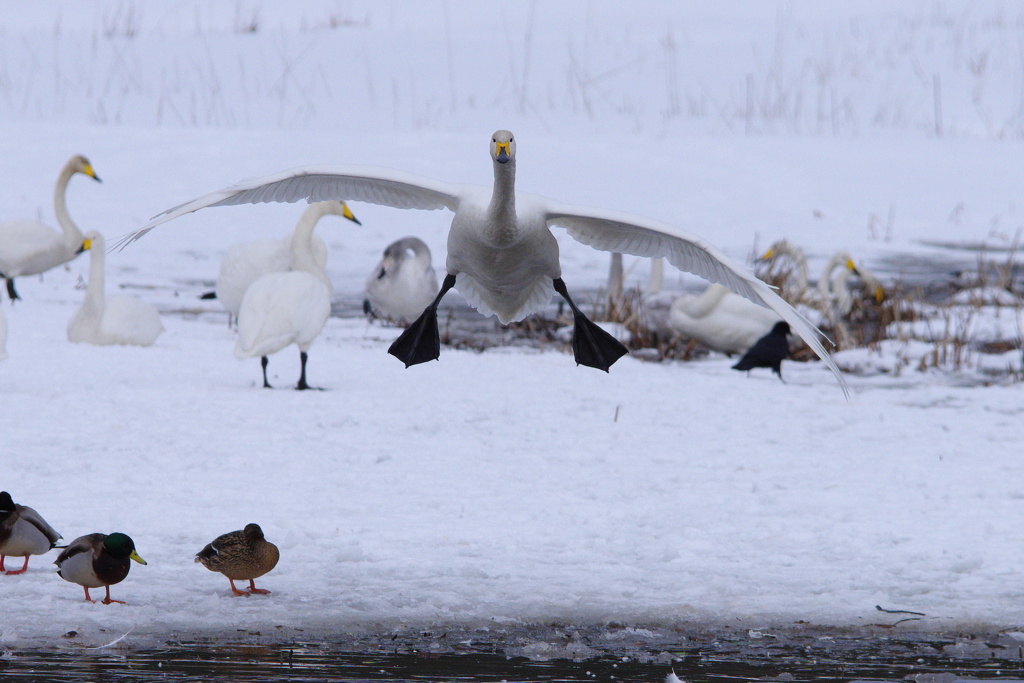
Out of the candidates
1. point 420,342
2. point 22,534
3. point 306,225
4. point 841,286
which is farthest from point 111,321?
point 841,286

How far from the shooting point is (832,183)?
58.7 ft

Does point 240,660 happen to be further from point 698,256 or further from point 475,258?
point 698,256

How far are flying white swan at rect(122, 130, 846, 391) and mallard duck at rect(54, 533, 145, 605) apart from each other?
1.18 meters

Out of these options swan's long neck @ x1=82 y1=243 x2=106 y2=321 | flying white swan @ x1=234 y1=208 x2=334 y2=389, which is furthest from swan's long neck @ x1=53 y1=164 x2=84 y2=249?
flying white swan @ x1=234 y1=208 x2=334 y2=389

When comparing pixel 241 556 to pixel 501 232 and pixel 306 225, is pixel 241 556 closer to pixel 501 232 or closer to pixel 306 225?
pixel 501 232

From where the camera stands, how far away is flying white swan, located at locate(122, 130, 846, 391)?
4.93 meters

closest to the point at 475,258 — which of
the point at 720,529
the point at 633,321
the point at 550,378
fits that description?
the point at 720,529

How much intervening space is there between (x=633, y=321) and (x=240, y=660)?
684 centimetres

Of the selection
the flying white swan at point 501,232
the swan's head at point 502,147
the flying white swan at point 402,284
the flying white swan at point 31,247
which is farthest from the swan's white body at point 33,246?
the swan's head at point 502,147

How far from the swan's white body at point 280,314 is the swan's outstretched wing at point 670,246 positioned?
8.45 ft

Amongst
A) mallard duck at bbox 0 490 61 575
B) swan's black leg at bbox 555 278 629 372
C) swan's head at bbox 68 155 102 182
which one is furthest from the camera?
swan's head at bbox 68 155 102 182

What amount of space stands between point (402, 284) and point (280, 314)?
2.56 m

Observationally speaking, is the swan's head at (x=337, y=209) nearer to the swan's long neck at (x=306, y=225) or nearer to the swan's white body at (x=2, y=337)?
the swan's long neck at (x=306, y=225)

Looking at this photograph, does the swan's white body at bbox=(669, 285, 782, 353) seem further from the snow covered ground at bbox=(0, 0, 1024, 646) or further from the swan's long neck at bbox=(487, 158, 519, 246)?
the swan's long neck at bbox=(487, 158, 519, 246)
